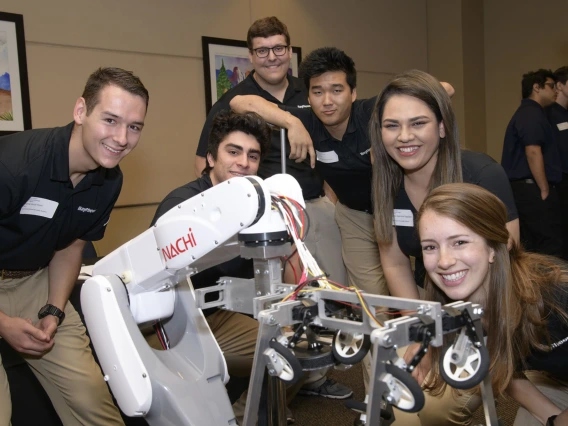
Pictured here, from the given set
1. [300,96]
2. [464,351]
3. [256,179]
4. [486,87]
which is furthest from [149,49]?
[486,87]

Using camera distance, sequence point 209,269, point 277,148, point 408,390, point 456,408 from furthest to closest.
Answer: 1. point 277,148
2. point 209,269
3. point 456,408
4. point 408,390

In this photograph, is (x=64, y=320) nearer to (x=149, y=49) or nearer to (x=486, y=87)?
(x=149, y=49)

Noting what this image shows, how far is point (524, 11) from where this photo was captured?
6.23m

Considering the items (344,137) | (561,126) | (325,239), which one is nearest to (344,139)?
(344,137)

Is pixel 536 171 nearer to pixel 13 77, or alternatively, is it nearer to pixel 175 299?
pixel 175 299

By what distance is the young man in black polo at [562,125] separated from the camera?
441cm

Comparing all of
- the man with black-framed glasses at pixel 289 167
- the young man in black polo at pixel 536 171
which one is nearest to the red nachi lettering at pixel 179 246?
the man with black-framed glasses at pixel 289 167

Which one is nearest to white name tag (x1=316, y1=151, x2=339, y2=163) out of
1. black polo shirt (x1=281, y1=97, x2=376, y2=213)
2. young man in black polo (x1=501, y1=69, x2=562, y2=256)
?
black polo shirt (x1=281, y1=97, x2=376, y2=213)

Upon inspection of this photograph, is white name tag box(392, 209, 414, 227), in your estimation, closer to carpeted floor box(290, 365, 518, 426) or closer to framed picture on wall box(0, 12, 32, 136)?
carpeted floor box(290, 365, 518, 426)

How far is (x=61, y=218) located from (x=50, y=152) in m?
0.22

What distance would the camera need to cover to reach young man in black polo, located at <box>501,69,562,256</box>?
4172 millimetres

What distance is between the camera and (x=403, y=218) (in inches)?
77.0

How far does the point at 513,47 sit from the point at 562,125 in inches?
88.8

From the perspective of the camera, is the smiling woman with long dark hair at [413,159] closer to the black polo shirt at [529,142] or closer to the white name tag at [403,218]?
the white name tag at [403,218]
